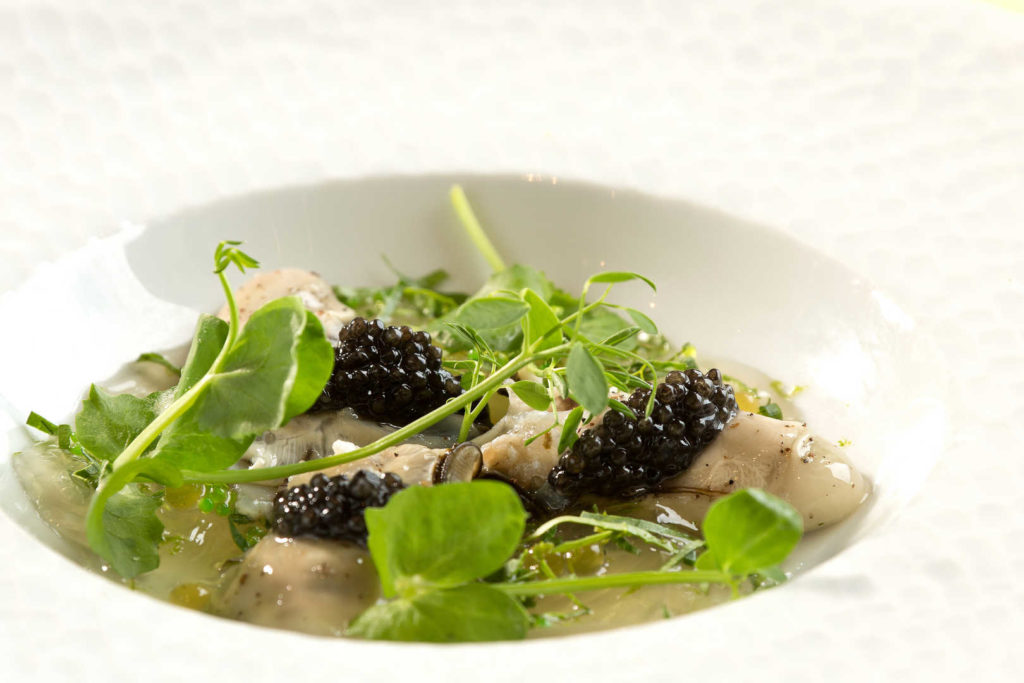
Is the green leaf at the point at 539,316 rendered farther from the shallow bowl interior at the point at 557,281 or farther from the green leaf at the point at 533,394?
the shallow bowl interior at the point at 557,281

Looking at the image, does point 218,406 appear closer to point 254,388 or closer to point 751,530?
point 254,388

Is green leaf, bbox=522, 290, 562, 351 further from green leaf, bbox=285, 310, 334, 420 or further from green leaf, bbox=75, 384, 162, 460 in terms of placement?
green leaf, bbox=75, 384, 162, 460

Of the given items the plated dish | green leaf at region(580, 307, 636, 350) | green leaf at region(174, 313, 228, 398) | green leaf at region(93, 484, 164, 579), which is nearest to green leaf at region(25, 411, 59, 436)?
the plated dish

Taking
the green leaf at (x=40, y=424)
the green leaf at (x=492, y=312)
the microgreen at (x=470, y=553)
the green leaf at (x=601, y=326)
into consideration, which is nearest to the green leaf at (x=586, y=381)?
the green leaf at (x=492, y=312)

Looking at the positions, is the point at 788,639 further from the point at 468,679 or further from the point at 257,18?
the point at 257,18

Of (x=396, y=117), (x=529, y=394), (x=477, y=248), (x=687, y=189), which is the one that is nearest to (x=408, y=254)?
(x=477, y=248)
